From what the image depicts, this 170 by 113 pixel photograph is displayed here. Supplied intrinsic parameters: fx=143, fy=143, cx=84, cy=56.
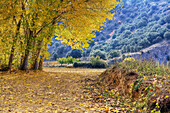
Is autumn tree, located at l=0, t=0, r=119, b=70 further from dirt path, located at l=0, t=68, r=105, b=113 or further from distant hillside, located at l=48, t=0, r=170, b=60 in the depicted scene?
distant hillside, located at l=48, t=0, r=170, b=60

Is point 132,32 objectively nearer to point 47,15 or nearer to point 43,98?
point 47,15

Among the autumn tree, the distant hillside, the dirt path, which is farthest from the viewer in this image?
the distant hillside

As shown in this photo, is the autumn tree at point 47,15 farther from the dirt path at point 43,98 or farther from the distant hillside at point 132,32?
the distant hillside at point 132,32

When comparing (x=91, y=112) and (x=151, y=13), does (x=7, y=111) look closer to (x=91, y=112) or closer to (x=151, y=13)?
(x=91, y=112)

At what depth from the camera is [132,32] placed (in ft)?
191

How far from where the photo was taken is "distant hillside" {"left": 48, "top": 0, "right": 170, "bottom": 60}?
1702 inches

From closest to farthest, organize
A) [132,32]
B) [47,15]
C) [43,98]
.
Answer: [43,98]
[47,15]
[132,32]

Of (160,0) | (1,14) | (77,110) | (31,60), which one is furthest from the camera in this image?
(160,0)

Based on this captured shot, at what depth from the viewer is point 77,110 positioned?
3.25m

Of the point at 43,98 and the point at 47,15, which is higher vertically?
the point at 47,15

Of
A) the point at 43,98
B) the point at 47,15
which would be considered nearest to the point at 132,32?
the point at 47,15

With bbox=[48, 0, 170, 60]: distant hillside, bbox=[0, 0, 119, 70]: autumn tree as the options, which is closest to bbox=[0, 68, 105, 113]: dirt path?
Answer: bbox=[0, 0, 119, 70]: autumn tree

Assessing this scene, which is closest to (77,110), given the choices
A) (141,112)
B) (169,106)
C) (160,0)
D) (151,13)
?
(141,112)

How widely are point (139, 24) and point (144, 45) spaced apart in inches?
830
